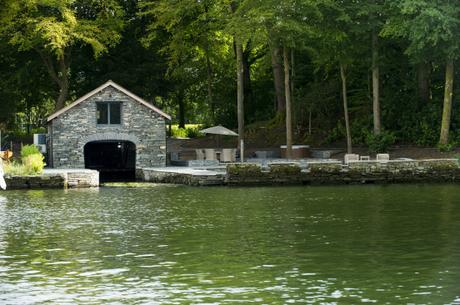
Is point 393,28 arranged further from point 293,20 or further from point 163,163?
point 163,163

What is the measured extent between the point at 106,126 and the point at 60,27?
876 cm

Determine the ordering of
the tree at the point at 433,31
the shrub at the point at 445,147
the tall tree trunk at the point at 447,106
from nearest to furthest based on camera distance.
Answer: the tree at the point at 433,31 → the shrub at the point at 445,147 → the tall tree trunk at the point at 447,106

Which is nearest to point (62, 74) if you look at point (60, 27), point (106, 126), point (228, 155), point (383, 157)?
point (60, 27)

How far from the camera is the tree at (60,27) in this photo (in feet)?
201

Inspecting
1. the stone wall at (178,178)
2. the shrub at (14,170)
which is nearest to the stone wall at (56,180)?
the shrub at (14,170)

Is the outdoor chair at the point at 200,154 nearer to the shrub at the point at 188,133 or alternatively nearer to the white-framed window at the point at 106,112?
the white-framed window at the point at 106,112

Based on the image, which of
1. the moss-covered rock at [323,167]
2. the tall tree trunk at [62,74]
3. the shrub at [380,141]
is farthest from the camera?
the tall tree trunk at [62,74]

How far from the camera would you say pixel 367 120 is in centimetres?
5928

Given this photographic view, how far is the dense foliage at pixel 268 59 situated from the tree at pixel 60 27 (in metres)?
0.09

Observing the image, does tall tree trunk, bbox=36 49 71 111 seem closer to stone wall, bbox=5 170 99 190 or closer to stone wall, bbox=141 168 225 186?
stone wall, bbox=141 168 225 186

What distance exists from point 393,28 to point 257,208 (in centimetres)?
1827

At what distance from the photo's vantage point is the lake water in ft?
63.7

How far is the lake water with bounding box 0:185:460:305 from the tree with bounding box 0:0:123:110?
21666mm

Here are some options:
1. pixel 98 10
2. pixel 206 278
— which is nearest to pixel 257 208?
pixel 206 278
